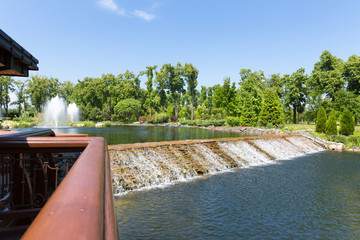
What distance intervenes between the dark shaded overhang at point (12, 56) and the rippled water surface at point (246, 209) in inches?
182

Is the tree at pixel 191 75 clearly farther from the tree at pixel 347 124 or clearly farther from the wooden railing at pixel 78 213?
the wooden railing at pixel 78 213

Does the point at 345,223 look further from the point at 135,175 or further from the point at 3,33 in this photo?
the point at 3,33

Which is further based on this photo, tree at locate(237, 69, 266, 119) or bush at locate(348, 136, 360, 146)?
tree at locate(237, 69, 266, 119)

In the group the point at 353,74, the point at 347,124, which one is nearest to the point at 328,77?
the point at 353,74

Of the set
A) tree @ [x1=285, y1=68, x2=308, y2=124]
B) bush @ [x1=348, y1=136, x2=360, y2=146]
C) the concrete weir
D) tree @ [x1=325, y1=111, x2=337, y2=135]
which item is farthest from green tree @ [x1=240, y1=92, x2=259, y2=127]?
the concrete weir

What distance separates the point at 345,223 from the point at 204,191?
467cm

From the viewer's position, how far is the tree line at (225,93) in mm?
46031

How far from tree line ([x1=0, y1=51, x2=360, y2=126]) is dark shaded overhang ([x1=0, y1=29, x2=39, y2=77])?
1703 inches

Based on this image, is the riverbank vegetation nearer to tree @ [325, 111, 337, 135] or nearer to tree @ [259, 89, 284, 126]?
tree @ [259, 89, 284, 126]

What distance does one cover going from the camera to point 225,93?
5591cm

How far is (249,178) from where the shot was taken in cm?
1132

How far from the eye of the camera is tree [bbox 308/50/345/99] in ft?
152

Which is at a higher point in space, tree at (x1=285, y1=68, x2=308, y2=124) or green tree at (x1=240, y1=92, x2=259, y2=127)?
tree at (x1=285, y1=68, x2=308, y2=124)

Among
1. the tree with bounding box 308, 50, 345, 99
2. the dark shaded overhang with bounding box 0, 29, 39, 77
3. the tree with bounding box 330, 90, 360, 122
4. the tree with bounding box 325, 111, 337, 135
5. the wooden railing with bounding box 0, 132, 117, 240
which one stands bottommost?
the tree with bounding box 325, 111, 337, 135
